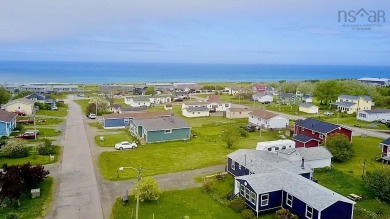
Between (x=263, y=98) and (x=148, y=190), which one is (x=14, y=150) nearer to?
(x=148, y=190)

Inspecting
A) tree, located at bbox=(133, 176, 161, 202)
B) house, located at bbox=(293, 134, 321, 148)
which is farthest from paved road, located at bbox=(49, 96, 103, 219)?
house, located at bbox=(293, 134, 321, 148)

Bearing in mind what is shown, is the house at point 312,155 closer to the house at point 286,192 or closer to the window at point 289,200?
the house at point 286,192

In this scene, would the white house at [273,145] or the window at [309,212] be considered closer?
the window at [309,212]

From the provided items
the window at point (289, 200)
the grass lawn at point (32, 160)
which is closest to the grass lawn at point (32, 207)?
the grass lawn at point (32, 160)

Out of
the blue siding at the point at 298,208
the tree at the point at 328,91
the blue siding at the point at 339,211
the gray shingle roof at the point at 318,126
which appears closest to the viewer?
the blue siding at the point at 339,211

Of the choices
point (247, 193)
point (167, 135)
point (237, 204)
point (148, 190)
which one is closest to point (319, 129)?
point (167, 135)

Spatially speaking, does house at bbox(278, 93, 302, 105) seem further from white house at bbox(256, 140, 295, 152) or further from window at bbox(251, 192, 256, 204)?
window at bbox(251, 192, 256, 204)
